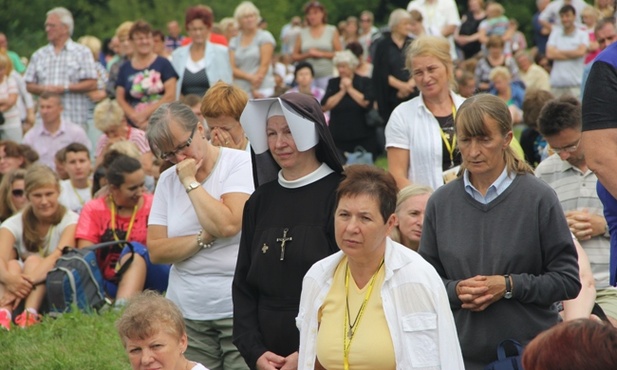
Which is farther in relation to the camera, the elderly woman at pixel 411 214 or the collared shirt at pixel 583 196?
the elderly woman at pixel 411 214

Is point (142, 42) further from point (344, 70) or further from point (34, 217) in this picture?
point (34, 217)

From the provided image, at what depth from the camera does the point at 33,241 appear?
985 cm

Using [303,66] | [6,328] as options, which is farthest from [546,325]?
[303,66]

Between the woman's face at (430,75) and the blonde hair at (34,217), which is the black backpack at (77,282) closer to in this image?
the blonde hair at (34,217)

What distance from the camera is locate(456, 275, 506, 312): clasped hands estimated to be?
5.09m

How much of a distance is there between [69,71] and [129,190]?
616 cm

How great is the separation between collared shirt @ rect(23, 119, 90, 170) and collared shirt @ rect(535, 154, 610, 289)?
822 centimetres

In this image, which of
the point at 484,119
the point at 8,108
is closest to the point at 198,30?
the point at 8,108

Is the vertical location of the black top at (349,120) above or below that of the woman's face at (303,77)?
below

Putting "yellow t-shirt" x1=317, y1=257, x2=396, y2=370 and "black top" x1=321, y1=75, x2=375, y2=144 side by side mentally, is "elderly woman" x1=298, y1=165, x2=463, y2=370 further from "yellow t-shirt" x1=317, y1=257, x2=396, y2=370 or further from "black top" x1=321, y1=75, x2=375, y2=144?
"black top" x1=321, y1=75, x2=375, y2=144

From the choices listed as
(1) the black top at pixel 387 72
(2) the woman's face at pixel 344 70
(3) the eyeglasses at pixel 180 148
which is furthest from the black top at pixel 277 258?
(2) the woman's face at pixel 344 70

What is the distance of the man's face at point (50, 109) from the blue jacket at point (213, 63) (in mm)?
1519

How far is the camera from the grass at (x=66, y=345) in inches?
306

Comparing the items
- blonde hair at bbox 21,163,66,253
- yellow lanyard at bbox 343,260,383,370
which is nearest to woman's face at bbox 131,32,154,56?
blonde hair at bbox 21,163,66,253
